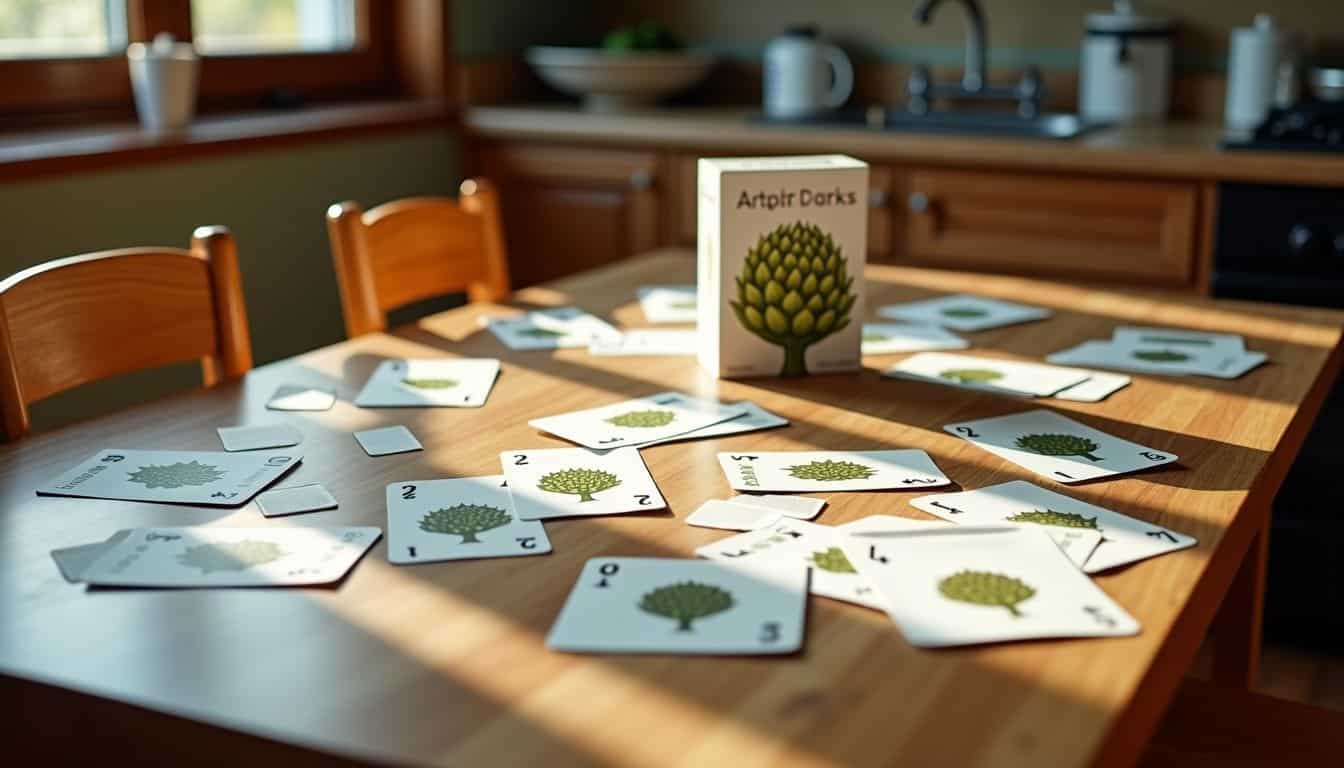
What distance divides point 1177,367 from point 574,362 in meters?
0.67

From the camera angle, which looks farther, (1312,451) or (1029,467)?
(1312,451)

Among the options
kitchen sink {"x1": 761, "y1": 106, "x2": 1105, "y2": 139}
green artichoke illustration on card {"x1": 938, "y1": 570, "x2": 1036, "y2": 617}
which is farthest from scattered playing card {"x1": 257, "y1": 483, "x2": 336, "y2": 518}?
kitchen sink {"x1": 761, "y1": 106, "x2": 1105, "y2": 139}

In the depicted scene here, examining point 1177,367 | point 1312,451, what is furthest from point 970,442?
point 1312,451

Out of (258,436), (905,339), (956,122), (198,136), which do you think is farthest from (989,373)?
(956,122)

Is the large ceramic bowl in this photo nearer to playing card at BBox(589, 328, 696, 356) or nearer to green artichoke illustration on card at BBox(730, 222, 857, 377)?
playing card at BBox(589, 328, 696, 356)

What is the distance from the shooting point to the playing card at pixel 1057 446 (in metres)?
1.25

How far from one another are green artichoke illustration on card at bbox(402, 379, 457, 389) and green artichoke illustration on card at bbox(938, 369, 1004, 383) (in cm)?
53

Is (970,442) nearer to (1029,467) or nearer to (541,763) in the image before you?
(1029,467)

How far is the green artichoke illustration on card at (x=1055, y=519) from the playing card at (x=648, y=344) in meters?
0.60

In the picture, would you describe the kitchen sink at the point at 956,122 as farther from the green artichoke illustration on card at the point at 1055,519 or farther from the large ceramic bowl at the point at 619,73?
the green artichoke illustration on card at the point at 1055,519

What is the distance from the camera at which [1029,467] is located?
1253mm

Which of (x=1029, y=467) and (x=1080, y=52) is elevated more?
(x=1080, y=52)

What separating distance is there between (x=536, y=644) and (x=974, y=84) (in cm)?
267

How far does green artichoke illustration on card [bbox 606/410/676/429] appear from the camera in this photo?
53.7 inches
